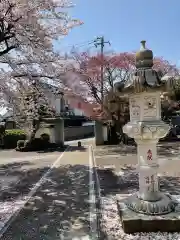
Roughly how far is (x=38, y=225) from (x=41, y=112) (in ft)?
55.8

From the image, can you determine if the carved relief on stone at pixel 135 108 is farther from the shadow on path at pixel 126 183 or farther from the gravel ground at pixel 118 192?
the shadow on path at pixel 126 183

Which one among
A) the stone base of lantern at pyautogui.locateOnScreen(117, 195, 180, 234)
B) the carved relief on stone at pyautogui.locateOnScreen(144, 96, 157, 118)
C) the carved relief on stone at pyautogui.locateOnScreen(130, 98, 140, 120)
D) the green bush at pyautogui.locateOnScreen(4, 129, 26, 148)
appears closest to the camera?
the stone base of lantern at pyautogui.locateOnScreen(117, 195, 180, 234)

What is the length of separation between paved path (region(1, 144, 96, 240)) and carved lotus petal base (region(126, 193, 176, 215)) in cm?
90

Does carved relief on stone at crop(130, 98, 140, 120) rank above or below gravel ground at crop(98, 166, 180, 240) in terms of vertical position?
above

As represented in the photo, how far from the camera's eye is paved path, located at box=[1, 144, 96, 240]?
4.96 metres

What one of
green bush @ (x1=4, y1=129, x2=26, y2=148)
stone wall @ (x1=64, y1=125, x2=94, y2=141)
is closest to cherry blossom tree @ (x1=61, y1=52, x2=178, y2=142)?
green bush @ (x1=4, y1=129, x2=26, y2=148)

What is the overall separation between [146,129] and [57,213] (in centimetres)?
282

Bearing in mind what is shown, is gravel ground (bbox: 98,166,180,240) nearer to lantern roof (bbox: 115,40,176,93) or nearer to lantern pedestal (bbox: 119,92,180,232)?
lantern pedestal (bbox: 119,92,180,232)

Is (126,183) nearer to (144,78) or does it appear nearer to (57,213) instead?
(57,213)

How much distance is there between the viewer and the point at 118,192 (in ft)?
25.5

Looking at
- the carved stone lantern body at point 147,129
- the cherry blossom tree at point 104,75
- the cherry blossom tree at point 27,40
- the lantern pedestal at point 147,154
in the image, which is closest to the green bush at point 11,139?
the cherry blossom tree at point 104,75

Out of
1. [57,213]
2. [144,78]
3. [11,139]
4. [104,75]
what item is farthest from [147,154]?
[11,139]

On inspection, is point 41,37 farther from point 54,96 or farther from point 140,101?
point 140,101

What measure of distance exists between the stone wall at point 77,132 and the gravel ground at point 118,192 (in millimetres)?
19790
